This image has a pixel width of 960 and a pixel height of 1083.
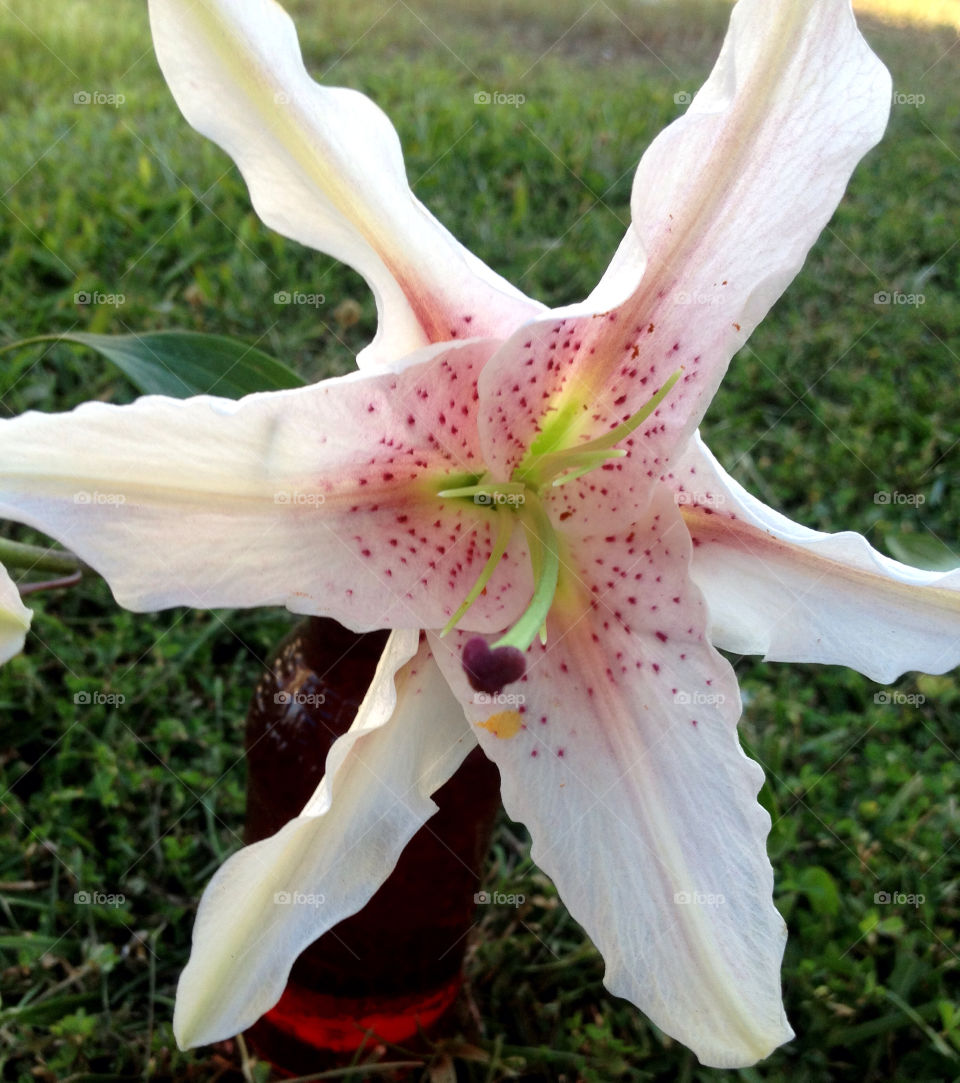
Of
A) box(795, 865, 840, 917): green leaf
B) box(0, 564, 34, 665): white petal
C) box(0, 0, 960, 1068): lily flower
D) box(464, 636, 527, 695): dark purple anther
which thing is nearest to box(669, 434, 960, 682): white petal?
box(0, 0, 960, 1068): lily flower

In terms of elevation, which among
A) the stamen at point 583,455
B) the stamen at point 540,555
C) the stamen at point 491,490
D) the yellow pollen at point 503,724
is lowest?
the yellow pollen at point 503,724

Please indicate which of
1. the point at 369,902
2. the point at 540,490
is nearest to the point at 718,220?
the point at 540,490

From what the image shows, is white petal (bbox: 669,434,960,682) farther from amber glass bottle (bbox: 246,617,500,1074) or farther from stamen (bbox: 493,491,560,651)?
amber glass bottle (bbox: 246,617,500,1074)

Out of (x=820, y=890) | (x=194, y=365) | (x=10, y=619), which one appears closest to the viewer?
(x=10, y=619)

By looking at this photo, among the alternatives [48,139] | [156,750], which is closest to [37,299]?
[48,139]

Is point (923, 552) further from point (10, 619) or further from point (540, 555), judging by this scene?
point (10, 619)

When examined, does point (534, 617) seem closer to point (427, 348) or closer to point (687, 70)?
point (427, 348)

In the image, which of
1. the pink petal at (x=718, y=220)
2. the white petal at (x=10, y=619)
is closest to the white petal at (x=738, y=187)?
the pink petal at (x=718, y=220)

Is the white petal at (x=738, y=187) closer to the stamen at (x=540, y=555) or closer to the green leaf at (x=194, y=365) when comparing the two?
the stamen at (x=540, y=555)
